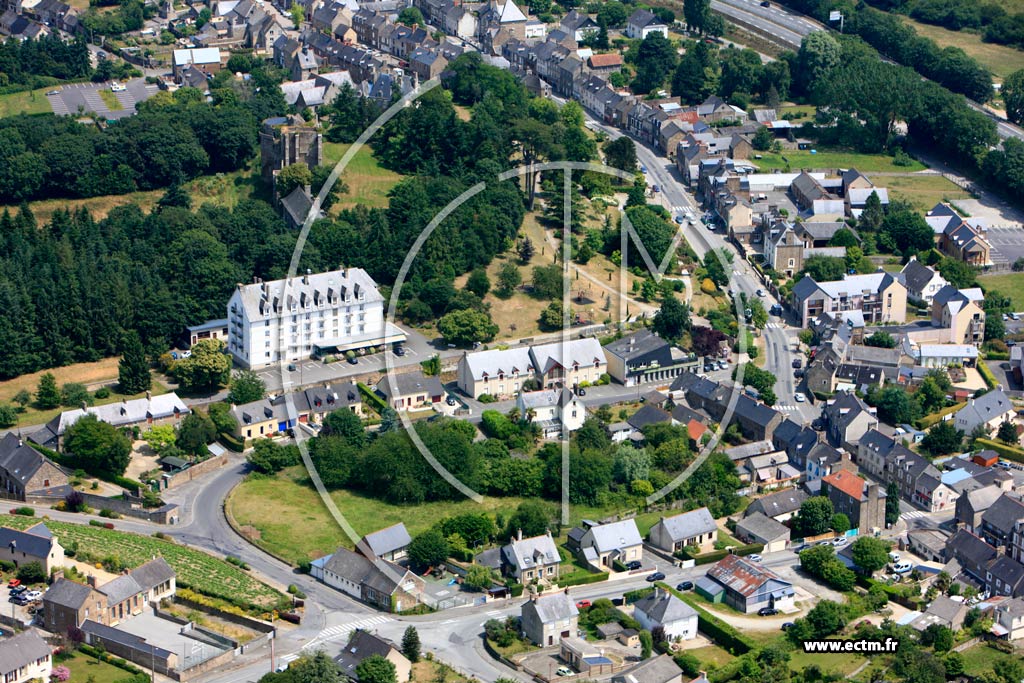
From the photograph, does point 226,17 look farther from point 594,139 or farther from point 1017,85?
point 1017,85

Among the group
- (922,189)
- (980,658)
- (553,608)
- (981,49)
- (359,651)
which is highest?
(981,49)

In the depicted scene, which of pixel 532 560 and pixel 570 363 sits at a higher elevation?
pixel 570 363

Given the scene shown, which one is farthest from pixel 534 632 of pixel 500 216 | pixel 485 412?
pixel 500 216

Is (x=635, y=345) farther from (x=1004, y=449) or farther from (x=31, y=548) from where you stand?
(x=31, y=548)

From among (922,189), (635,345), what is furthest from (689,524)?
(922,189)

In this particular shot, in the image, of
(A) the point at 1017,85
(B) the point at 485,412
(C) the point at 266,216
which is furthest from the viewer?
(A) the point at 1017,85
